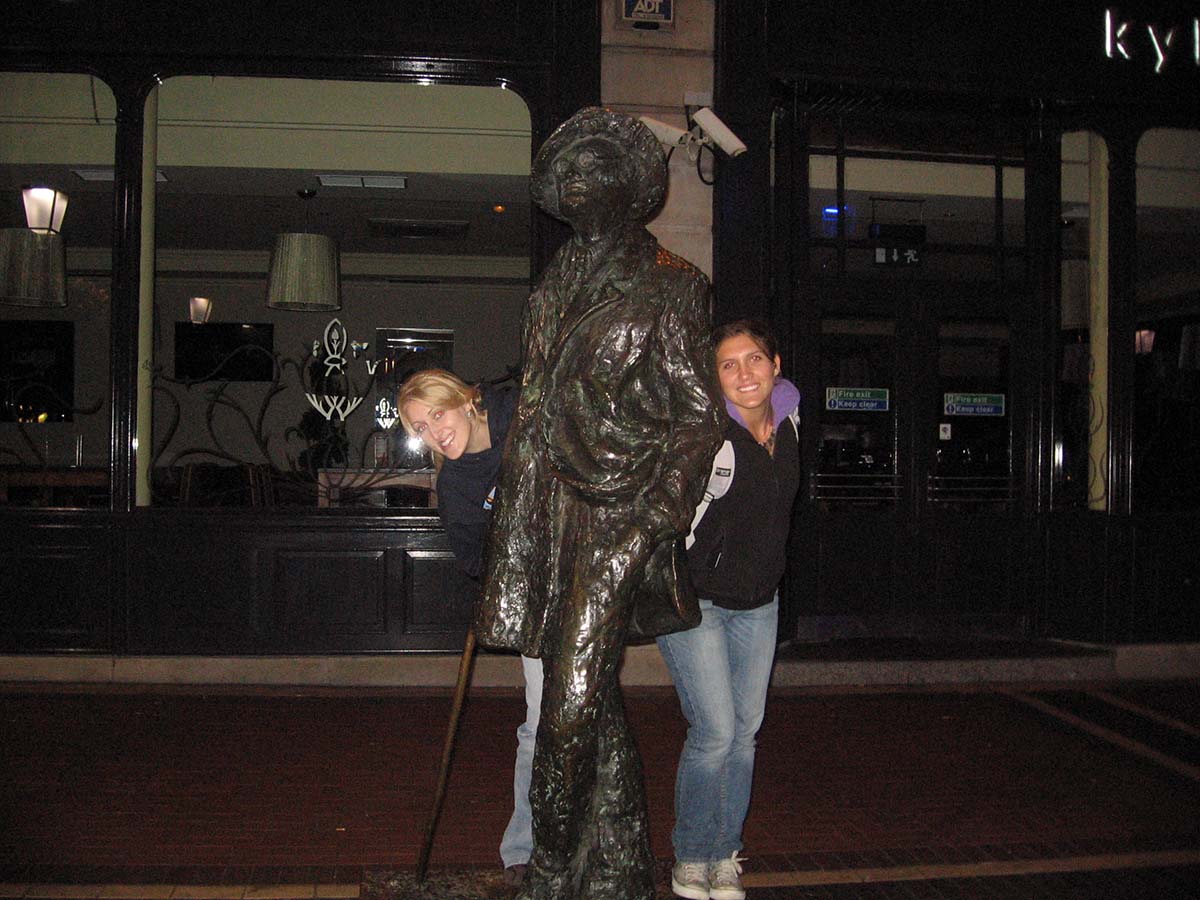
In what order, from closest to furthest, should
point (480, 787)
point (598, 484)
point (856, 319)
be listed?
1. point (598, 484)
2. point (480, 787)
3. point (856, 319)

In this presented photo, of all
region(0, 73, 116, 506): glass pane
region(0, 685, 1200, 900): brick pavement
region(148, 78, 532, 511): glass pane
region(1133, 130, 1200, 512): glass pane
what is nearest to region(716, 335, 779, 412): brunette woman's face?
region(0, 685, 1200, 900): brick pavement

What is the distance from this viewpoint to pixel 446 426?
359 cm

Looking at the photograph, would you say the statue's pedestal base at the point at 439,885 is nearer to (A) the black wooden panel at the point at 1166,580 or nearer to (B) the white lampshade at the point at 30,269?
(B) the white lampshade at the point at 30,269

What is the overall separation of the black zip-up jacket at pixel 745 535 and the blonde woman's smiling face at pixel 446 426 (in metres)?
0.80

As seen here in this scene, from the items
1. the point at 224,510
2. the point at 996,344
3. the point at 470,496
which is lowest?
the point at 224,510

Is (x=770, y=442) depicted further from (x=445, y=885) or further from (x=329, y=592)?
(x=329, y=592)

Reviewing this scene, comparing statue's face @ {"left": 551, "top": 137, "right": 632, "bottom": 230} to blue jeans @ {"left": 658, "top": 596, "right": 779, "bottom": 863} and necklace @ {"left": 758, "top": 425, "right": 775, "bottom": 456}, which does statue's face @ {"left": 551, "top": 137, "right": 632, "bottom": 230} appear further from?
blue jeans @ {"left": 658, "top": 596, "right": 779, "bottom": 863}

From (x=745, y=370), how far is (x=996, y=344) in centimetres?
525

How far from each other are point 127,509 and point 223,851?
11.5ft

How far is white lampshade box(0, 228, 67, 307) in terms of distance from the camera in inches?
306

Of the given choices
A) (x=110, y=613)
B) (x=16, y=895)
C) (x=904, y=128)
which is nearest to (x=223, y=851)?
(x=16, y=895)

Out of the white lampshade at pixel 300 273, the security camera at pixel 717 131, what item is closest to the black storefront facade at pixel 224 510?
the security camera at pixel 717 131

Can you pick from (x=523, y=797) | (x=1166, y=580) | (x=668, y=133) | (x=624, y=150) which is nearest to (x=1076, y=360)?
(x=1166, y=580)

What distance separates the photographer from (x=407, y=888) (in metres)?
3.78
